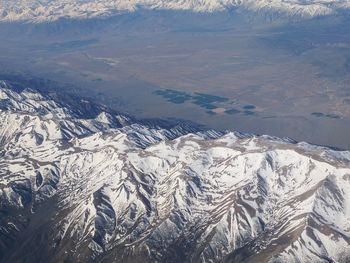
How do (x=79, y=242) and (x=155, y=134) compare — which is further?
(x=155, y=134)

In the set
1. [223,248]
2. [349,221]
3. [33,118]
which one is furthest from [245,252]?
[33,118]

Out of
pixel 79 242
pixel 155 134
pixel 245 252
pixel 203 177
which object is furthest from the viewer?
pixel 155 134

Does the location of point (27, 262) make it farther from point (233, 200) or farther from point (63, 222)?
point (233, 200)

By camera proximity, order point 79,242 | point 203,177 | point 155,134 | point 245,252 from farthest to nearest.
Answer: point 155,134, point 203,177, point 79,242, point 245,252

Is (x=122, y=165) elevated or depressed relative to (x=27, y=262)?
elevated

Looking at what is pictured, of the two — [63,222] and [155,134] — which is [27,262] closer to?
[63,222]

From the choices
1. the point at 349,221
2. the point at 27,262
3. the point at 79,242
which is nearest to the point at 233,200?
the point at 349,221
